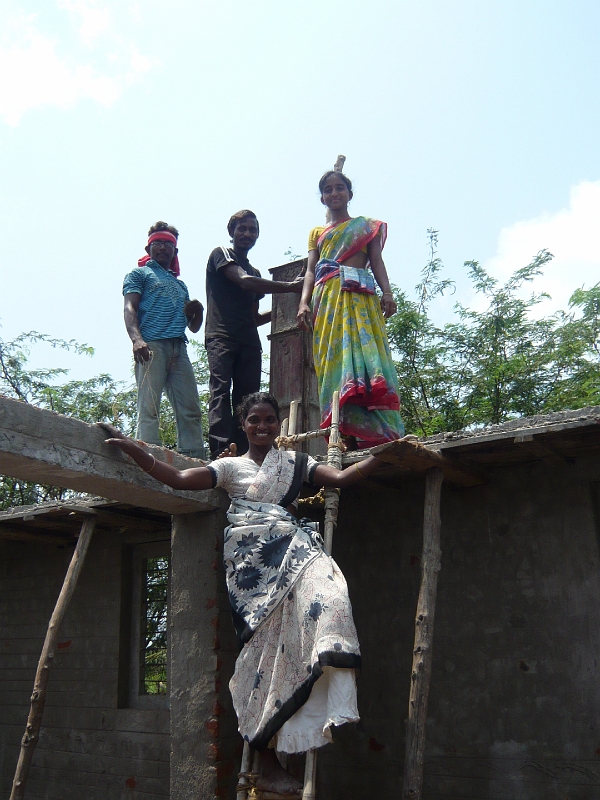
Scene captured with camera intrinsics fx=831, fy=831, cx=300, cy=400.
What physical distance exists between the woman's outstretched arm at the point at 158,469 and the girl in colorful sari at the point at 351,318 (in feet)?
5.00

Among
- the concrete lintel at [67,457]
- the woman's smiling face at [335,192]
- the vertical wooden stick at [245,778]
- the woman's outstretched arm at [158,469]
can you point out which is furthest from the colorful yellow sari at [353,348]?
the vertical wooden stick at [245,778]

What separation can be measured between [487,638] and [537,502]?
86 centimetres

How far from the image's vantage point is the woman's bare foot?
11.6 feet

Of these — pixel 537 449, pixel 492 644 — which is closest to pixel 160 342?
pixel 537 449

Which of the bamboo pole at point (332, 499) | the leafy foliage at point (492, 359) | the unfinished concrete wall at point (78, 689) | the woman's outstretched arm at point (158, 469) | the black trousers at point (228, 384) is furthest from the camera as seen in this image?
the leafy foliage at point (492, 359)

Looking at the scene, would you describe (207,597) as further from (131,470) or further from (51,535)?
(51,535)

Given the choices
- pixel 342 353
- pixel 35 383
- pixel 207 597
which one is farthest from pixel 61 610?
pixel 35 383

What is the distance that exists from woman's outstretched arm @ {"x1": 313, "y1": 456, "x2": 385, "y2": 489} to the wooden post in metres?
0.67

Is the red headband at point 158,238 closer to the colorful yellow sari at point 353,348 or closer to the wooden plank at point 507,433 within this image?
the colorful yellow sari at point 353,348

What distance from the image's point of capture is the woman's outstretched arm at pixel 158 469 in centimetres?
377

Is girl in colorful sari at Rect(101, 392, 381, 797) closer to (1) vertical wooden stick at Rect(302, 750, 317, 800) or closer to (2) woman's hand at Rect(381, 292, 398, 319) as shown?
(1) vertical wooden stick at Rect(302, 750, 317, 800)

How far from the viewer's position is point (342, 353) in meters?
5.41

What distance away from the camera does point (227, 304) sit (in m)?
5.90

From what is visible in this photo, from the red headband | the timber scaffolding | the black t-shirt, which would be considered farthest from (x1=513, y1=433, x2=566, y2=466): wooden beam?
the red headband
